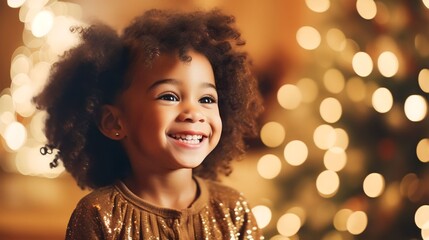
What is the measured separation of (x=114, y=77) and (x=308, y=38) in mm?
929

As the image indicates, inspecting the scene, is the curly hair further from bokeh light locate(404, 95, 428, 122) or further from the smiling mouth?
bokeh light locate(404, 95, 428, 122)

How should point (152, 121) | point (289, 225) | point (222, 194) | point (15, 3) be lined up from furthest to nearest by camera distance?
point (15, 3)
point (289, 225)
point (222, 194)
point (152, 121)

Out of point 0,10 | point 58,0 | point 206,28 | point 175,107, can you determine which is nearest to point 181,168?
point 175,107

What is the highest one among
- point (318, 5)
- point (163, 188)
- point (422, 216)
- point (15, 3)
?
point (15, 3)

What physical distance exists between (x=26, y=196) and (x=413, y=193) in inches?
50.9

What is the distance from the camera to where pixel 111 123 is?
36.9 inches

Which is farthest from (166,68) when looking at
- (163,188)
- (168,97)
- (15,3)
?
(15,3)

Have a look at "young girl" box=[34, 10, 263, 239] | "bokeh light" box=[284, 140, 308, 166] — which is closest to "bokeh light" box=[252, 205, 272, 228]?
"bokeh light" box=[284, 140, 308, 166]

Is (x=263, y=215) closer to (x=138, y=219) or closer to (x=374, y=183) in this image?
(x=374, y=183)

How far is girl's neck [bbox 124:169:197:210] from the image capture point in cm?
92

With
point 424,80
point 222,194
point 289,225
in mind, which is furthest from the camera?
point 289,225

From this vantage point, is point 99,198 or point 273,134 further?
point 273,134

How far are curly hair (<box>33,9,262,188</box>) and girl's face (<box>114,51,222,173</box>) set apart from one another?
2cm

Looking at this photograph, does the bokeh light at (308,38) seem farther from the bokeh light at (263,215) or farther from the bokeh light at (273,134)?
the bokeh light at (263,215)
